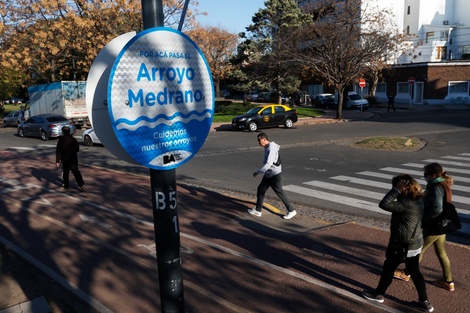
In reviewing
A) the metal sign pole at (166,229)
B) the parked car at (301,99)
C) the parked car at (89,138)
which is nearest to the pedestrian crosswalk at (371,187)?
the metal sign pole at (166,229)

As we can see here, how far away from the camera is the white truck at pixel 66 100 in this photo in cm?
3236

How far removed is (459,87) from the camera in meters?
44.6

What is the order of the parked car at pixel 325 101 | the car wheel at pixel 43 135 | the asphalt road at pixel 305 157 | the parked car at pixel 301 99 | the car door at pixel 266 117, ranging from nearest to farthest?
the asphalt road at pixel 305 157, the car wheel at pixel 43 135, the car door at pixel 266 117, the parked car at pixel 325 101, the parked car at pixel 301 99

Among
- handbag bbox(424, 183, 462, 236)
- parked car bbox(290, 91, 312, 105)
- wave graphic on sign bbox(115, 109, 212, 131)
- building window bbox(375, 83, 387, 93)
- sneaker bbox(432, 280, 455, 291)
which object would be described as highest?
building window bbox(375, 83, 387, 93)

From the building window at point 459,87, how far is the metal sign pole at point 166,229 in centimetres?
4854

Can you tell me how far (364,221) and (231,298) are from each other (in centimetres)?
418

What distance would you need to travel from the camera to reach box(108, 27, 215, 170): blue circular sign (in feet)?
7.36

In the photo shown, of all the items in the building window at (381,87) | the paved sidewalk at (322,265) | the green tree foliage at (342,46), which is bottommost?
the paved sidewalk at (322,265)

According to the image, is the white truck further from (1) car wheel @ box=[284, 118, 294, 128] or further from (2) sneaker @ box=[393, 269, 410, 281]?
(2) sneaker @ box=[393, 269, 410, 281]

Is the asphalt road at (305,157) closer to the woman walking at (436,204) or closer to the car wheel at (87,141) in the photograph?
the car wheel at (87,141)

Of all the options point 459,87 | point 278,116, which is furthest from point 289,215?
point 459,87

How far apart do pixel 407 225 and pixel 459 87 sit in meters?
46.0

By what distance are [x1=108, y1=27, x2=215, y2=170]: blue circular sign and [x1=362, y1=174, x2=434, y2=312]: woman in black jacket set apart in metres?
2.95

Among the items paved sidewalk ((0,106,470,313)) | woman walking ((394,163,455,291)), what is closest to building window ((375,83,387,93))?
paved sidewalk ((0,106,470,313))
